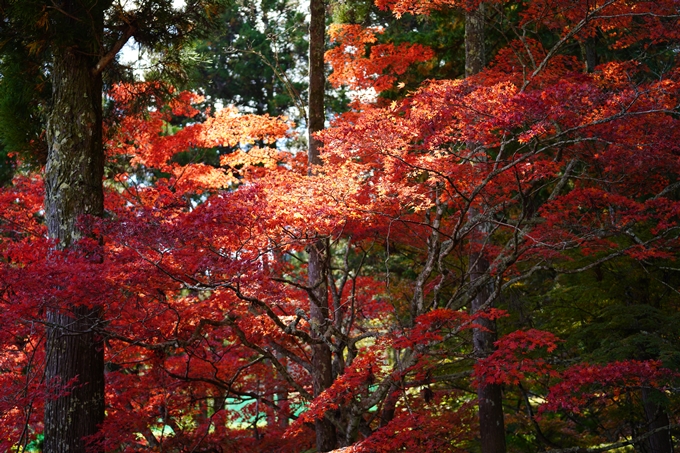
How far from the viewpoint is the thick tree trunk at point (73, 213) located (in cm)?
673

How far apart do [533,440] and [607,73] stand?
264 inches

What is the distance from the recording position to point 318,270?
8.08 metres

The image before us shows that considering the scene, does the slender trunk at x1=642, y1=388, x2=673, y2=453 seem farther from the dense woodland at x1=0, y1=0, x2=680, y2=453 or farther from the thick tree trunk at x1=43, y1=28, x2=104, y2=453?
the thick tree trunk at x1=43, y1=28, x2=104, y2=453

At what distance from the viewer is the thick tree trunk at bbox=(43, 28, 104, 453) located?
6.73 metres

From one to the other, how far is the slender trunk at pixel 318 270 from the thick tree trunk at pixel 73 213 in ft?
8.45

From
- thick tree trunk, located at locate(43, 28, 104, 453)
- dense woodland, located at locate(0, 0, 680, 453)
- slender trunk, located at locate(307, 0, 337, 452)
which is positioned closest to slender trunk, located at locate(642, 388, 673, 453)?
dense woodland, located at locate(0, 0, 680, 453)

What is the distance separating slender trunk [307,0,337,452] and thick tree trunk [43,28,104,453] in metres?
2.58

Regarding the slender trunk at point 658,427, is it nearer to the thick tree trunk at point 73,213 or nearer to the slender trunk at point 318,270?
the slender trunk at point 318,270

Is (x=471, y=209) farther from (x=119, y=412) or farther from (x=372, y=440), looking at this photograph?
(x=119, y=412)

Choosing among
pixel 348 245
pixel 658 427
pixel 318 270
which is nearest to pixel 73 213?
pixel 318 270

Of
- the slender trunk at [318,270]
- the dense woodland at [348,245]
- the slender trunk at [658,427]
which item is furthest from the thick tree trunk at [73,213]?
the slender trunk at [658,427]

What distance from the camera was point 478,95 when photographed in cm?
676

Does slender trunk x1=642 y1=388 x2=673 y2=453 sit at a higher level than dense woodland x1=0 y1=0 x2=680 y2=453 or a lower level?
lower

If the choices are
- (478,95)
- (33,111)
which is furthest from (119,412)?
(478,95)
